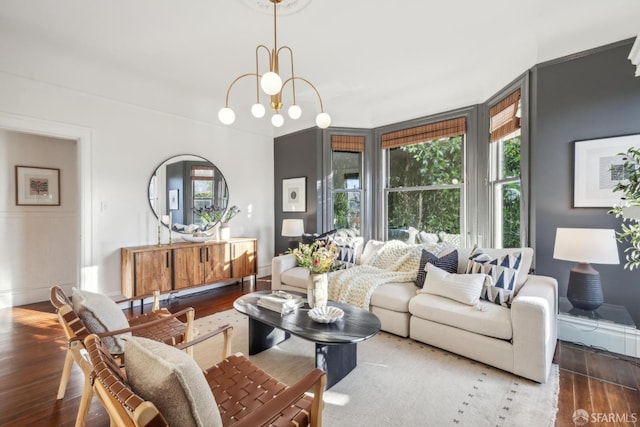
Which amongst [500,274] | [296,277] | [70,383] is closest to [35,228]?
[70,383]

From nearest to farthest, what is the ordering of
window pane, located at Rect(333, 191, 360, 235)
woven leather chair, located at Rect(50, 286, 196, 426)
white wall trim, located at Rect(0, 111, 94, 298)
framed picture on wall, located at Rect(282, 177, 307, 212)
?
woven leather chair, located at Rect(50, 286, 196, 426) < white wall trim, located at Rect(0, 111, 94, 298) < window pane, located at Rect(333, 191, 360, 235) < framed picture on wall, located at Rect(282, 177, 307, 212)

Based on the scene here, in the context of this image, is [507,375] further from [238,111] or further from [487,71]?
[238,111]

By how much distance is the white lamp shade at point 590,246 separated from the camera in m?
2.24

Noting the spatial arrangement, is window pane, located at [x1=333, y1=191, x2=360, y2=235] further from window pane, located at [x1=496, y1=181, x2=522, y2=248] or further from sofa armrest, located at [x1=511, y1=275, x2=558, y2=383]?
sofa armrest, located at [x1=511, y1=275, x2=558, y2=383]

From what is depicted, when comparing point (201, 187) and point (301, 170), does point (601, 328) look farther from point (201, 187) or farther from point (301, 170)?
point (201, 187)

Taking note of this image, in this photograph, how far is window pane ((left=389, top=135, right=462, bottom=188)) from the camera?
418cm

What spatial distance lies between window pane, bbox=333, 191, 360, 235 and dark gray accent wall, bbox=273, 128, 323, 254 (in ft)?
0.88

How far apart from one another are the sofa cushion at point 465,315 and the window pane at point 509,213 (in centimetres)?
121

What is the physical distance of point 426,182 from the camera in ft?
14.5

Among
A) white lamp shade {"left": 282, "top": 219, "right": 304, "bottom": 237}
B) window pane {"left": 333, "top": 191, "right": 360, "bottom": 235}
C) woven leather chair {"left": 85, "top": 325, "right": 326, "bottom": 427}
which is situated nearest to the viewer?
woven leather chair {"left": 85, "top": 325, "right": 326, "bottom": 427}

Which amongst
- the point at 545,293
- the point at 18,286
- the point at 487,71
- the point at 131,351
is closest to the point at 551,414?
the point at 545,293

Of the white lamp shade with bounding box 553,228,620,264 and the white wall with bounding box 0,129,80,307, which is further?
the white wall with bounding box 0,129,80,307

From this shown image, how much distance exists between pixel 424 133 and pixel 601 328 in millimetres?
2953

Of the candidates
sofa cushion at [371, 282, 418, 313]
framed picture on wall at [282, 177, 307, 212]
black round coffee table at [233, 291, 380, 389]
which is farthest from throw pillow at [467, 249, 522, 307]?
framed picture on wall at [282, 177, 307, 212]
